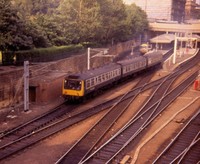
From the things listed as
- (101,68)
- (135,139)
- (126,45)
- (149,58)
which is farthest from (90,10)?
(135,139)

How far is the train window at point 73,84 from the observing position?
87.1 ft

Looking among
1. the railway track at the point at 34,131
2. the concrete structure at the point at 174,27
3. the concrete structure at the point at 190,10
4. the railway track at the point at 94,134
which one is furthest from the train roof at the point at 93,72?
the concrete structure at the point at 190,10

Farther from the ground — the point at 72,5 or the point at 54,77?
the point at 72,5

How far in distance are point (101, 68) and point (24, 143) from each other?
15286mm

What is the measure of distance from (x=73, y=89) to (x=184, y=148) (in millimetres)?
11596

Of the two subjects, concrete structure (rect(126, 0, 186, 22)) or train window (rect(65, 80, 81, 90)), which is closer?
train window (rect(65, 80, 81, 90))

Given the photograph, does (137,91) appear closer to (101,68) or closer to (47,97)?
(101,68)

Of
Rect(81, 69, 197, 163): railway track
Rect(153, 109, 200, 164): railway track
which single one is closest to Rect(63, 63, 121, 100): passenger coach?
Rect(81, 69, 197, 163): railway track

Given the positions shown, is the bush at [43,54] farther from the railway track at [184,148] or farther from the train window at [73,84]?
the railway track at [184,148]

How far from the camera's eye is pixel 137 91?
32.4m

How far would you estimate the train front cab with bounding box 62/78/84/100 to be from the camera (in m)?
26.5

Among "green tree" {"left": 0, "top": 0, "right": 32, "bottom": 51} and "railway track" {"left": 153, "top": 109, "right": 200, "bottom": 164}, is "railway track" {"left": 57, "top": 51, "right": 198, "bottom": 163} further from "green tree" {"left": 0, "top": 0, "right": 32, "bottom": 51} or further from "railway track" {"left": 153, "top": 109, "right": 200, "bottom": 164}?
"green tree" {"left": 0, "top": 0, "right": 32, "bottom": 51}

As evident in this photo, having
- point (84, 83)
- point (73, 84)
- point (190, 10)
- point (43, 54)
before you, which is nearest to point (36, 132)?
point (73, 84)

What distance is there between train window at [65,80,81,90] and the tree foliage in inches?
286
